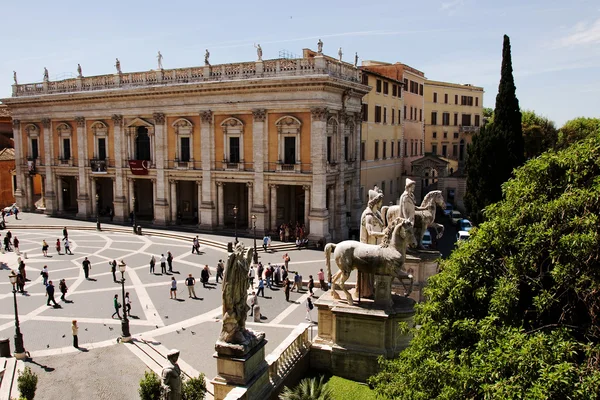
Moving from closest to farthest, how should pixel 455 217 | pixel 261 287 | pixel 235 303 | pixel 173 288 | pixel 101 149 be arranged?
1. pixel 235 303
2. pixel 173 288
3. pixel 261 287
4. pixel 101 149
5. pixel 455 217

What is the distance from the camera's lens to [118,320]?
20.0 m

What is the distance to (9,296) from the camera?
75.7ft

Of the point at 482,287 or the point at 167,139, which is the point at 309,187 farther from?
the point at 482,287

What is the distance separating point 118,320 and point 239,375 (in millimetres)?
11357

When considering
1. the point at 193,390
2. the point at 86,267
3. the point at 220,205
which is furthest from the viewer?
the point at 220,205

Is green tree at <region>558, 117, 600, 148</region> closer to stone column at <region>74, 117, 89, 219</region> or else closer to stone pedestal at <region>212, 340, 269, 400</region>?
stone column at <region>74, 117, 89, 219</region>

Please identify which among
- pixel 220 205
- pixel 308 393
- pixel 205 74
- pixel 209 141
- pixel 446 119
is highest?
pixel 205 74

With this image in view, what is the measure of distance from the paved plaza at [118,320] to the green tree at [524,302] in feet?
31.5

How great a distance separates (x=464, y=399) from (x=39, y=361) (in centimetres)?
1479

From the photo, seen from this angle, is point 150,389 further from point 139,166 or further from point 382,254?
point 139,166

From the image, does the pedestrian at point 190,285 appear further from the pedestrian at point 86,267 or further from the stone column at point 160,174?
the stone column at point 160,174

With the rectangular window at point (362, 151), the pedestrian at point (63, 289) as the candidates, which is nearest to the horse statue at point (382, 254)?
the pedestrian at point (63, 289)

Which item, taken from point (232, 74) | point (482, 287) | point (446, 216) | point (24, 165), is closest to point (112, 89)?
point (232, 74)

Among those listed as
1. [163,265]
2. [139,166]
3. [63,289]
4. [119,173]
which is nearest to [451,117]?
[139,166]
